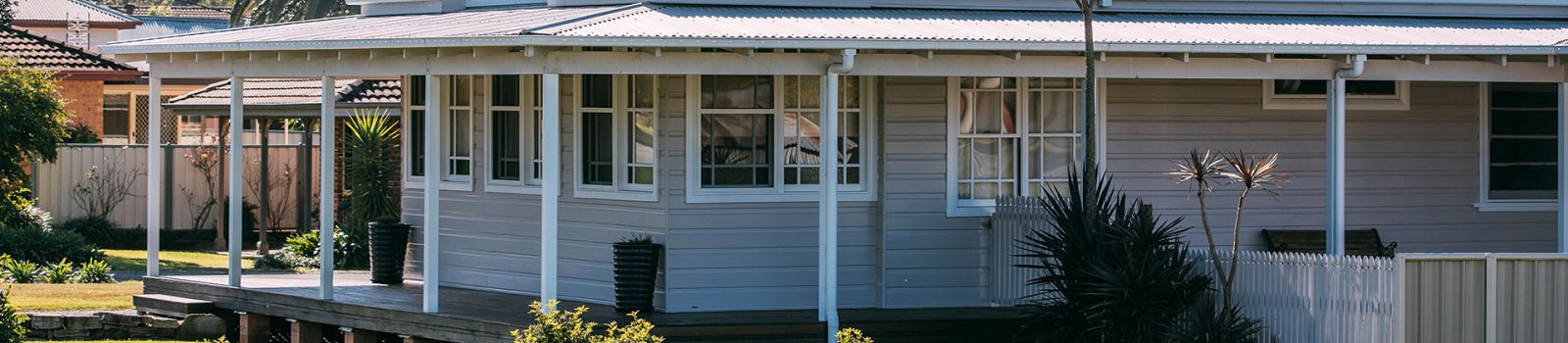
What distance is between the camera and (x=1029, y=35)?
13.0m

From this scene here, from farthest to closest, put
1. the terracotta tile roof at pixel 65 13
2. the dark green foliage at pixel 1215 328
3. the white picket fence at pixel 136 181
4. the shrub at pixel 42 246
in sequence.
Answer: the terracotta tile roof at pixel 65 13 → the white picket fence at pixel 136 181 → the shrub at pixel 42 246 → the dark green foliage at pixel 1215 328

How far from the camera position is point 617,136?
14016 mm

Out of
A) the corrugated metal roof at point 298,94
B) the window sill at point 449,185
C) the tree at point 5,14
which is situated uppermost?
the tree at point 5,14

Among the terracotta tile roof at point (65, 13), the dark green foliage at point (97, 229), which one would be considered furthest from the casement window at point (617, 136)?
the terracotta tile roof at point (65, 13)

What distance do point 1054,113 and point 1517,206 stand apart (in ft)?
13.7

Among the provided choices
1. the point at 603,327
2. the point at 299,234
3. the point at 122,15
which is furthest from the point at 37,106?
the point at 122,15

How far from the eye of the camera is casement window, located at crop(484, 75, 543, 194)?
48.4 ft

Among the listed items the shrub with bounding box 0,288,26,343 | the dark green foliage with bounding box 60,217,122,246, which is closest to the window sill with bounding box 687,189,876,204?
the shrub with bounding box 0,288,26,343

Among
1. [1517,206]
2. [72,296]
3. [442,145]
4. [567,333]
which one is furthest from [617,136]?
[1517,206]

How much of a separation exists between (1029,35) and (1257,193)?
10.3 ft

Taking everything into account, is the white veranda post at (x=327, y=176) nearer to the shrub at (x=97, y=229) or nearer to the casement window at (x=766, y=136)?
the casement window at (x=766, y=136)

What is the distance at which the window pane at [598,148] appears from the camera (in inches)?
555

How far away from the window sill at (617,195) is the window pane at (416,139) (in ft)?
7.21

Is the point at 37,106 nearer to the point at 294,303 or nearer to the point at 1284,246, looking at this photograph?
the point at 294,303
